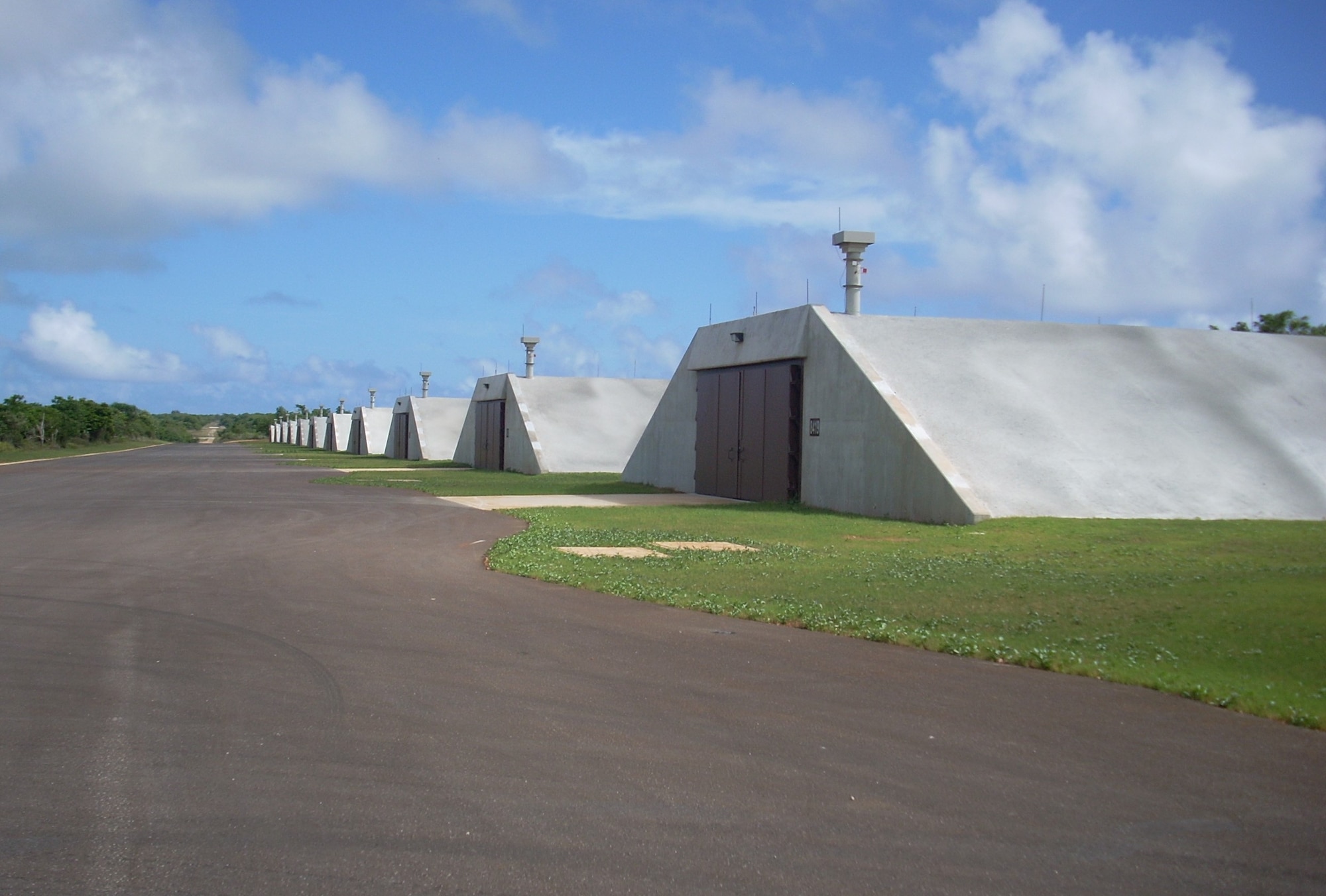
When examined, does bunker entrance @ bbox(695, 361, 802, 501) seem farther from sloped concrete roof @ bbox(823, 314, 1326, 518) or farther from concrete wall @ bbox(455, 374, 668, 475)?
concrete wall @ bbox(455, 374, 668, 475)

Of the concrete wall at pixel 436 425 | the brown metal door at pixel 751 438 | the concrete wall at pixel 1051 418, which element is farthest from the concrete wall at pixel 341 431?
the concrete wall at pixel 1051 418

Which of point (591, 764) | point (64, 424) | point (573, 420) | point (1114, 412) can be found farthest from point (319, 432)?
point (591, 764)

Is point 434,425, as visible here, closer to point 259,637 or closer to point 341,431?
point 341,431

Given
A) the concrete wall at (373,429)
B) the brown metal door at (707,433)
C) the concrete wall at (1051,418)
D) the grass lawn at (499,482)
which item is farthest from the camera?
the concrete wall at (373,429)

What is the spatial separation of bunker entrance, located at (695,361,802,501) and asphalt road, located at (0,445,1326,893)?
1453 centimetres

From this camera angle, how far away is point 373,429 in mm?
81562

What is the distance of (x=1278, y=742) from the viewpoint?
6.35 m

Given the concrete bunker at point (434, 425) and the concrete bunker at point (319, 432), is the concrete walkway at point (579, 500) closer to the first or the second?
the concrete bunker at point (434, 425)

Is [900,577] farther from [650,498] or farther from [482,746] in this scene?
[650,498]

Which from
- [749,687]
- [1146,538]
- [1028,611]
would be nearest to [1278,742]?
[749,687]

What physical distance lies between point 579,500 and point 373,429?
58521 mm

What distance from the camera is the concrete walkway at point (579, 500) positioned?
2430 cm

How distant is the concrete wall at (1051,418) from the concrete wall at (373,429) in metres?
Result: 59.1

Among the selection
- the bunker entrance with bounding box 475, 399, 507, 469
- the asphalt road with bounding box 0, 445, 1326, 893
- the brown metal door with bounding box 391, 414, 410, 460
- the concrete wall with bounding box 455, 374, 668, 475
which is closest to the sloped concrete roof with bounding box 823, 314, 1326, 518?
the asphalt road with bounding box 0, 445, 1326, 893
